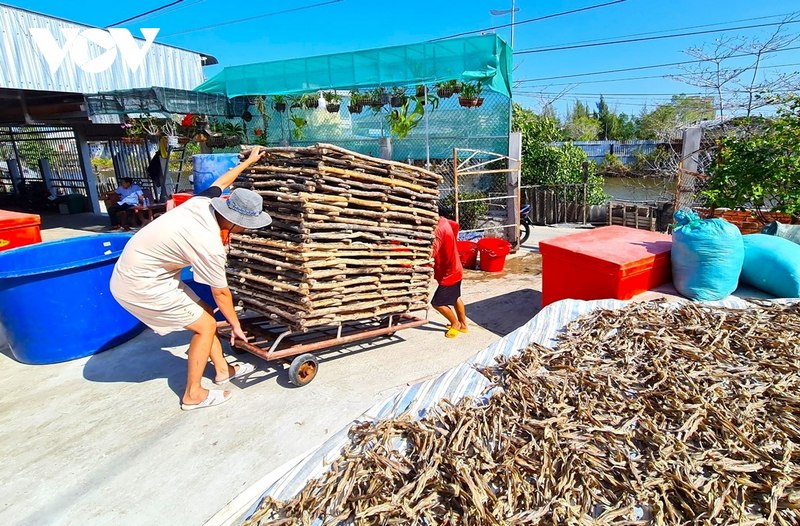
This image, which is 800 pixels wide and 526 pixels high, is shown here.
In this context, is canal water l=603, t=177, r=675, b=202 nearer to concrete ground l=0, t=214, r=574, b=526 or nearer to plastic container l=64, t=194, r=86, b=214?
concrete ground l=0, t=214, r=574, b=526

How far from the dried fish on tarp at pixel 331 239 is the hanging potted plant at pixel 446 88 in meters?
5.80

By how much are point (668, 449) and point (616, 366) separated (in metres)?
0.90

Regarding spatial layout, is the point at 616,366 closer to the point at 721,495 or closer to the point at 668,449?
the point at 668,449

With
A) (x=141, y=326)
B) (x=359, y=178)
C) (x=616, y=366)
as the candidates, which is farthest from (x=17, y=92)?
(x=616, y=366)

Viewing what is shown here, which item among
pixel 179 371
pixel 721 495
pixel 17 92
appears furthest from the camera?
pixel 17 92

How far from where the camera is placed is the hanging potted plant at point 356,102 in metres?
10.5

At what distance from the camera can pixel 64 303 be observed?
13.8 ft

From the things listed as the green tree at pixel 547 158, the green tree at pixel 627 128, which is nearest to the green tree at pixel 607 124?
the green tree at pixel 627 128

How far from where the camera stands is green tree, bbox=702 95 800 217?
19.0ft

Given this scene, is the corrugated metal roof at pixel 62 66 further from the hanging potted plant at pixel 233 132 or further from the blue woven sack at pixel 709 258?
the blue woven sack at pixel 709 258

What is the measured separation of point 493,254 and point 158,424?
5.64 m

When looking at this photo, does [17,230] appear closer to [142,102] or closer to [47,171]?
[142,102]

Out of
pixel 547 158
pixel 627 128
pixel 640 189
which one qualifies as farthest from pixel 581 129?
pixel 547 158

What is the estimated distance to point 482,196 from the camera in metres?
11.1
